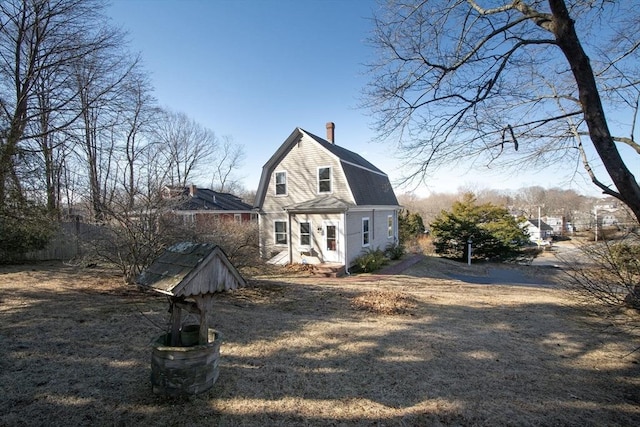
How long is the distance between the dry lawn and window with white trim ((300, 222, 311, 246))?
700 cm

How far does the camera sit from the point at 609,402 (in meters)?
3.56

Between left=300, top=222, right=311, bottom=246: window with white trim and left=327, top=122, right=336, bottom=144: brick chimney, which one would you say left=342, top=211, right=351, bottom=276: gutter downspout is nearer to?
left=300, top=222, right=311, bottom=246: window with white trim

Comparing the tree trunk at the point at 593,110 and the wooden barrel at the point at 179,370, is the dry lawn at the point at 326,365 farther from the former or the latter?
the tree trunk at the point at 593,110

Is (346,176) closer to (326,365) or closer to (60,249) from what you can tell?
(326,365)

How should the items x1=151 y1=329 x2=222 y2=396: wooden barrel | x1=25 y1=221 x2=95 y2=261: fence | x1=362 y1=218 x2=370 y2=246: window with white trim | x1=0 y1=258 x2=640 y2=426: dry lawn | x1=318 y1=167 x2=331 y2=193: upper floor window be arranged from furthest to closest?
x1=362 y1=218 x2=370 y2=246: window with white trim < x1=318 y1=167 x2=331 y2=193: upper floor window < x1=25 y1=221 x2=95 y2=261: fence < x1=151 y1=329 x2=222 y2=396: wooden barrel < x1=0 y1=258 x2=640 y2=426: dry lawn

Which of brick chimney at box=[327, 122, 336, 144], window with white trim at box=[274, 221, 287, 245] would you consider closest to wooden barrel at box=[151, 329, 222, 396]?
window with white trim at box=[274, 221, 287, 245]

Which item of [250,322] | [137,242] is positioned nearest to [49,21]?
[137,242]

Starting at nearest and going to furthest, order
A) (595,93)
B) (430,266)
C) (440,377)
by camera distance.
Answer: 1. (595,93)
2. (440,377)
3. (430,266)

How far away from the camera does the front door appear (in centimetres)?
1382

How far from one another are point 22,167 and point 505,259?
24.0m

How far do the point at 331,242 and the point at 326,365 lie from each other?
9.81 metres

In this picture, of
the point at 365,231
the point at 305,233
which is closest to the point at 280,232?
the point at 305,233

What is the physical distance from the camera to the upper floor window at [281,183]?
16281mm

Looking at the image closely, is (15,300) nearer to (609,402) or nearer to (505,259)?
(609,402)
